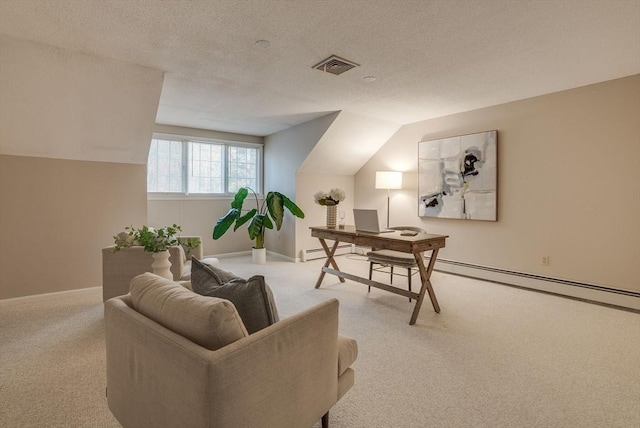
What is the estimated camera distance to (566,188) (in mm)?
3725

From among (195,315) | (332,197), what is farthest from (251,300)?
(332,197)

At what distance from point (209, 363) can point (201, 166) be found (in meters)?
5.36

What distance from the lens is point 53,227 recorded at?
363cm

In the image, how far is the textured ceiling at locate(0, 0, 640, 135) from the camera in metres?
2.14

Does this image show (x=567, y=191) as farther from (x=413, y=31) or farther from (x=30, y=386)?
(x=30, y=386)

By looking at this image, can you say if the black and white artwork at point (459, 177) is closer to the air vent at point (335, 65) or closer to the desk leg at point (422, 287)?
the desk leg at point (422, 287)

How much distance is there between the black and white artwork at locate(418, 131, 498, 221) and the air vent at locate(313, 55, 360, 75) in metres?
2.31

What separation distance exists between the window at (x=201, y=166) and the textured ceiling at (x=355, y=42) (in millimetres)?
1680

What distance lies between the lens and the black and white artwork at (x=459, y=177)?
4.32 metres

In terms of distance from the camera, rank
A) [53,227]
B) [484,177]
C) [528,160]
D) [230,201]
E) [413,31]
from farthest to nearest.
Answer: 1. [230,201]
2. [484,177]
3. [528,160]
4. [53,227]
5. [413,31]

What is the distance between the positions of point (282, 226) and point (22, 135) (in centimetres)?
372

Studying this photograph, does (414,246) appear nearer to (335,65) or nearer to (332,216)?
(332,216)

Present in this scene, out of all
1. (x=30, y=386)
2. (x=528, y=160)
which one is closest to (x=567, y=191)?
(x=528, y=160)

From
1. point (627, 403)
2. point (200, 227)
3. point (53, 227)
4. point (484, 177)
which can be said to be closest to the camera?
Result: point (627, 403)
